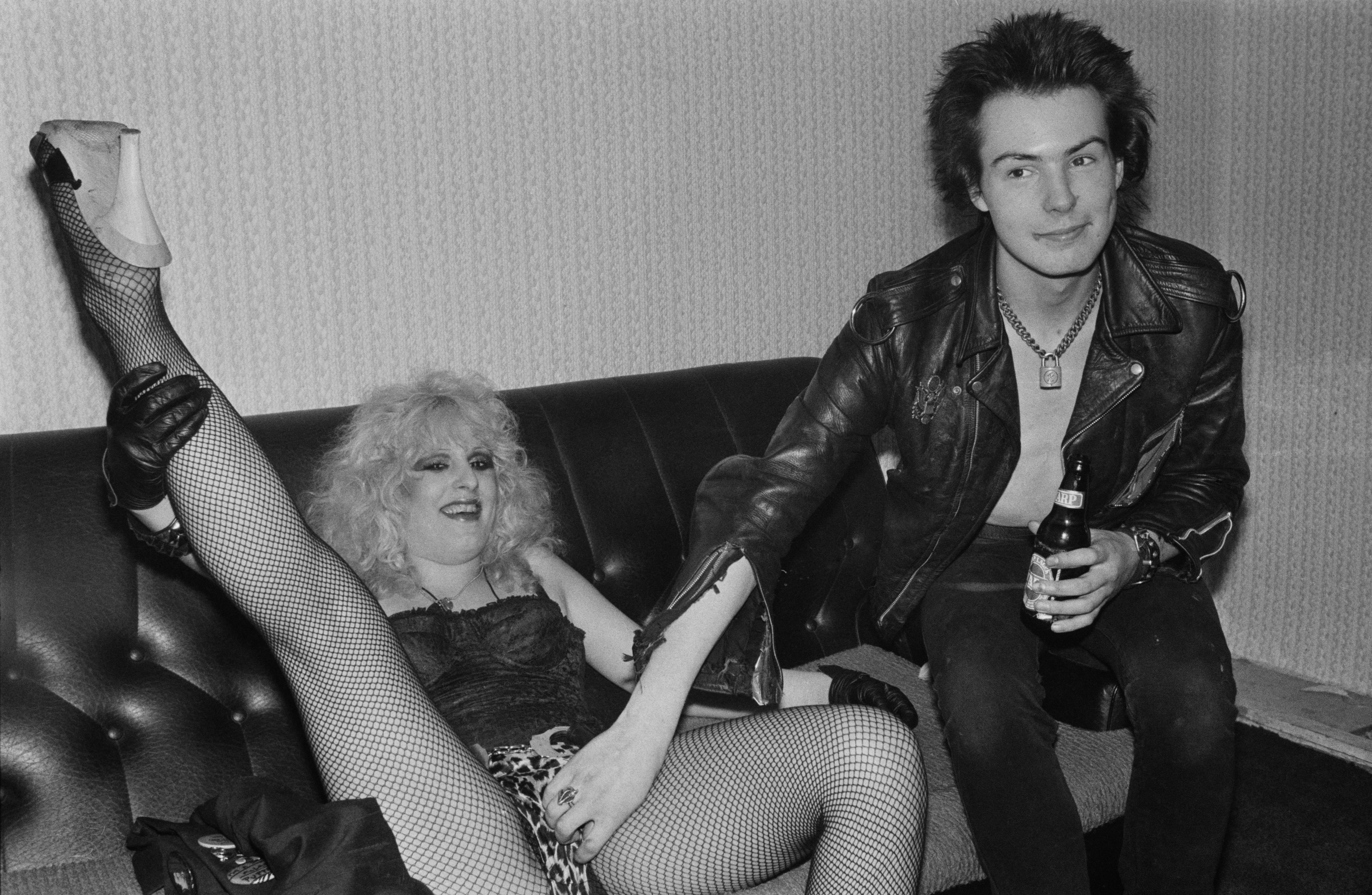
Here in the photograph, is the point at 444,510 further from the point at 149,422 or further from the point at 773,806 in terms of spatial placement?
the point at 773,806

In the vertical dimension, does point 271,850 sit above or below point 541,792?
above

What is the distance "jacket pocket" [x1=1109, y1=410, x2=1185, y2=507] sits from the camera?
2045 mm

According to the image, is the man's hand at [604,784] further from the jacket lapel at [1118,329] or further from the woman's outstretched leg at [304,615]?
the jacket lapel at [1118,329]

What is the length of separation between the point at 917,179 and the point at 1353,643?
6.16 ft

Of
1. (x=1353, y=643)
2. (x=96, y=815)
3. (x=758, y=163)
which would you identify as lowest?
(x=1353, y=643)

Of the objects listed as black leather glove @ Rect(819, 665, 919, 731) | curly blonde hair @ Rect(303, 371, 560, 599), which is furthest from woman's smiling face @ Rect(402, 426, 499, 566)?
black leather glove @ Rect(819, 665, 919, 731)

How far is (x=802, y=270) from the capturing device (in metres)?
3.08

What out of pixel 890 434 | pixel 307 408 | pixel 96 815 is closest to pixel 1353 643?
pixel 890 434

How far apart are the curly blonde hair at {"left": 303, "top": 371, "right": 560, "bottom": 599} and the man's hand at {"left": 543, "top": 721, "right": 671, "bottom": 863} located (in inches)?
23.6

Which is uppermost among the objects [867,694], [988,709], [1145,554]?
[1145,554]

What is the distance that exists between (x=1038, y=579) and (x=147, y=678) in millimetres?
1415

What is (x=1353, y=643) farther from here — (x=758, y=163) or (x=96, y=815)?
(x=96, y=815)

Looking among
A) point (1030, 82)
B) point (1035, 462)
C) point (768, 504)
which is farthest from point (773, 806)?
point (1030, 82)

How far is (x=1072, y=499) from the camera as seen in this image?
5.96 ft
